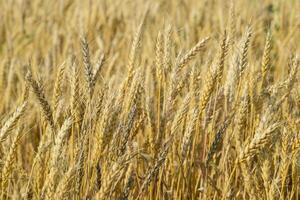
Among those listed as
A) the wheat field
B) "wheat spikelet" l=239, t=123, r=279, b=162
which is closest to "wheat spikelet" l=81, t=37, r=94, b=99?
the wheat field

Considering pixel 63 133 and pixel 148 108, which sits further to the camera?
pixel 148 108

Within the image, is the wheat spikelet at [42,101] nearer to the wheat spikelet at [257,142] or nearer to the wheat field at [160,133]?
the wheat field at [160,133]

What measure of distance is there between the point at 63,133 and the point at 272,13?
2796mm

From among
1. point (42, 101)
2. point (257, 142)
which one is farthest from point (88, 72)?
point (257, 142)

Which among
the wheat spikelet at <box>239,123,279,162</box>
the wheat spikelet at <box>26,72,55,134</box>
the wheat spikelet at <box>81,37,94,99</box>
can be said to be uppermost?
the wheat spikelet at <box>81,37,94,99</box>

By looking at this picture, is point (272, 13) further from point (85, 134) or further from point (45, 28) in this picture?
point (85, 134)

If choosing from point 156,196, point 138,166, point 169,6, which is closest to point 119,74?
point 138,166

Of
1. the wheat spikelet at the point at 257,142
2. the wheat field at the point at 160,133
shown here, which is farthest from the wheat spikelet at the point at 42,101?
the wheat spikelet at the point at 257,142

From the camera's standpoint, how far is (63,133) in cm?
113

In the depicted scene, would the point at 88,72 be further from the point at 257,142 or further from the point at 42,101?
the point at 257,142

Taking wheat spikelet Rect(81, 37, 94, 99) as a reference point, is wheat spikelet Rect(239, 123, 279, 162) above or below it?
below

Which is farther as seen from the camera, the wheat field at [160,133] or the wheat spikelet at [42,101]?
the wheat spikelet at [42,101]

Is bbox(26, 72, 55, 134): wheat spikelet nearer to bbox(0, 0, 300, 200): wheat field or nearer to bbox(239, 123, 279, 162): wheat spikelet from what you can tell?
bbox(0, 0, 300, 200): wheat field

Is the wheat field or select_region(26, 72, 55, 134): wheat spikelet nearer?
the wheat field
